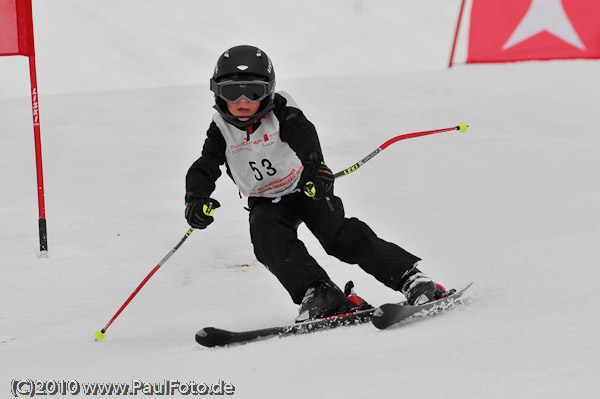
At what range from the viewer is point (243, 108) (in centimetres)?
353

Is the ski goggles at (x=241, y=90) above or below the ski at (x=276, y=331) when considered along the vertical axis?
above

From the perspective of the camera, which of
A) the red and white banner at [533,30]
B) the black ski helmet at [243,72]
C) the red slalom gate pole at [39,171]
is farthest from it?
the red and white banner at [533,30]

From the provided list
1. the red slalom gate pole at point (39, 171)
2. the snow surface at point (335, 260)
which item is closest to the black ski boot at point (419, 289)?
the snow surface at point (335, 260)

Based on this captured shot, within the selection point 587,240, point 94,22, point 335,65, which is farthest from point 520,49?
point 94,22

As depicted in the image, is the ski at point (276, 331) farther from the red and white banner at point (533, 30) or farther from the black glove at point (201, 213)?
the red and white banner at point (533, 30)

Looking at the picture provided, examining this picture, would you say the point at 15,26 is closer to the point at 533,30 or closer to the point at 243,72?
the point at 243,72

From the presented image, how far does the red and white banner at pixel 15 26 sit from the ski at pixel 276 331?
3.14 m

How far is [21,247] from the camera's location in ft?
17.0

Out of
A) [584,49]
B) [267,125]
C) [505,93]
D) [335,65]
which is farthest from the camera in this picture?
[335,65]

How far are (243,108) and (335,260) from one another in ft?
5.78

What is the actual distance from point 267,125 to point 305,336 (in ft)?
3.87

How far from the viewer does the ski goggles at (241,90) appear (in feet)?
11.4

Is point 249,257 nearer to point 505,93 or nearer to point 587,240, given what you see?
point 587,240

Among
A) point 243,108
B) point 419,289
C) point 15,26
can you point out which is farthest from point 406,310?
point 15,26
